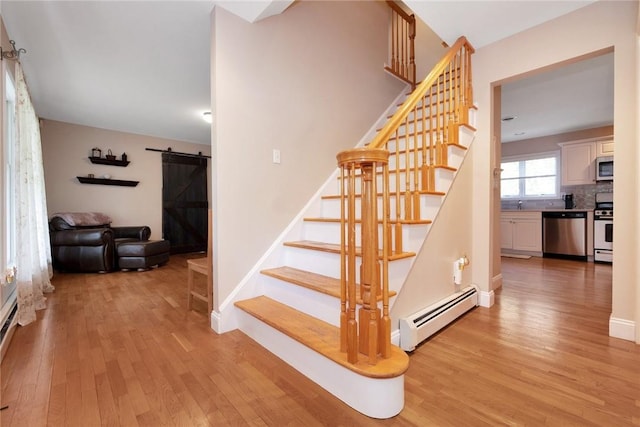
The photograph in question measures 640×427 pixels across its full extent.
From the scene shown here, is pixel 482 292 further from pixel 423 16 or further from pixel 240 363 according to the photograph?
pixel 423 16

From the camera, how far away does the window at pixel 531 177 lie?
5.89 meters

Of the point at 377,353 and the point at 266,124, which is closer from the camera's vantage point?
the point at 377,353

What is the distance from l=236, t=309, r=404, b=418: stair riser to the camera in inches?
47.3

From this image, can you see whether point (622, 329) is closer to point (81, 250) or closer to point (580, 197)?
point (580, 197)

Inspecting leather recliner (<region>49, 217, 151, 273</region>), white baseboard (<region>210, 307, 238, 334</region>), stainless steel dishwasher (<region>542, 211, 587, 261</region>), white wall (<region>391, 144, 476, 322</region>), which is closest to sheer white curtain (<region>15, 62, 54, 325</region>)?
leather recliner (<region>49, 217, 151, 273</region>)

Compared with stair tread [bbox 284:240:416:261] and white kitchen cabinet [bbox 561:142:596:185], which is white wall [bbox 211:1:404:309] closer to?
stair tread [bbox 284:240:416:261]

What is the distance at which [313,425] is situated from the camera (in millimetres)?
1161

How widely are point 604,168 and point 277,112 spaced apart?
19.7ft

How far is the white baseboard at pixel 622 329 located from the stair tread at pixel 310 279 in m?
1.69

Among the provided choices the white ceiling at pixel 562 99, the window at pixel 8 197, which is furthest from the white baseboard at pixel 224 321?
the white ceiling at pixel 562 99

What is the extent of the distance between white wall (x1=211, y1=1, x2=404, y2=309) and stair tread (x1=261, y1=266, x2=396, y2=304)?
0.81 ft

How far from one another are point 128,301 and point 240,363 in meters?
1.81

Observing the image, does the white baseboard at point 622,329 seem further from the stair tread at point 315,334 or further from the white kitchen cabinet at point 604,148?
the white kitchen cabinet at point 604,148

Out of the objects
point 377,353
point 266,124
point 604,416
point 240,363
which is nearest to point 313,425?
point 377,353
